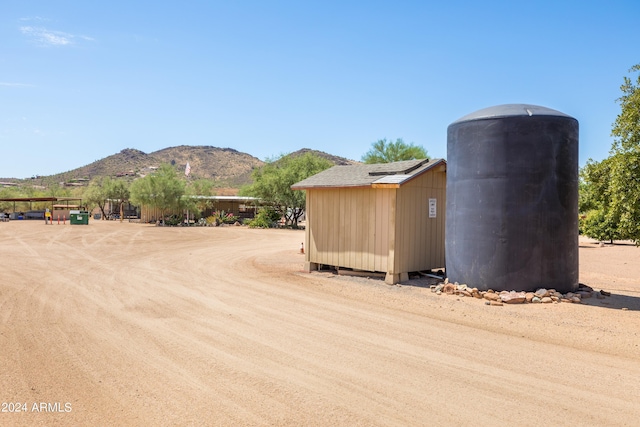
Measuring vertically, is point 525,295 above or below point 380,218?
below

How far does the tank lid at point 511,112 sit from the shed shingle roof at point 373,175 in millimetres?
2115

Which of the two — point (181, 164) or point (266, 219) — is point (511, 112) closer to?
point (266, 219)

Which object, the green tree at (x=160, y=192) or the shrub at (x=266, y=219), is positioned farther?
the green tree at (x=160, y=192)

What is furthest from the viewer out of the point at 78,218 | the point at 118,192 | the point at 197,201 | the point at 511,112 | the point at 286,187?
the point at 118,192

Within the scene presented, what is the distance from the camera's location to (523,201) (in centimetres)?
964

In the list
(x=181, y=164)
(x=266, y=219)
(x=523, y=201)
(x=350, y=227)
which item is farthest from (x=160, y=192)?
(x=181, y=164)

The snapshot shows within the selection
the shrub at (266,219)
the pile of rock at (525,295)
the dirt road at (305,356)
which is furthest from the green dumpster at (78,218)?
the pile of rock at (525,295)

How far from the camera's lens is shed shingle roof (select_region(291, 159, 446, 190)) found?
11795 millimetres

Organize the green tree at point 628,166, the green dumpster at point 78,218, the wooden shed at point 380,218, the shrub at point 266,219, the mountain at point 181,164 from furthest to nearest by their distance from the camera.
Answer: the mountain at point 181,164 → the green dumpster at point 78,218 → the shrub at point 266,219 → the wooden shed at point 380,218 → the green tree at point 628,166

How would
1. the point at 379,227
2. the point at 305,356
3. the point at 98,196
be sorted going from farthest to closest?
the point at 98,196, the point at 379,227, the point at 305,356

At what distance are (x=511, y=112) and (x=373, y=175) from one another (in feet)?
13.3

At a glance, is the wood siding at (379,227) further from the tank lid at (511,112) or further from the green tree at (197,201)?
the green tree at (197,201)

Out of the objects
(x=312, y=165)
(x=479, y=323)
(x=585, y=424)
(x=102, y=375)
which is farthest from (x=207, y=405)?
(x=312, y=165)

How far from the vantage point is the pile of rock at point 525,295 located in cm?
921
